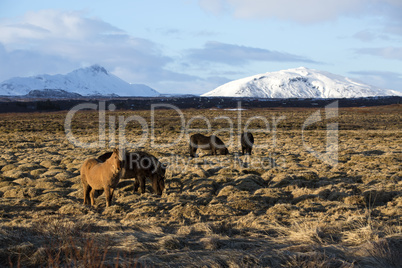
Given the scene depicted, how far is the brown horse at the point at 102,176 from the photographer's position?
8.00 m

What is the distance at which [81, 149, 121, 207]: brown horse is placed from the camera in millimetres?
8000

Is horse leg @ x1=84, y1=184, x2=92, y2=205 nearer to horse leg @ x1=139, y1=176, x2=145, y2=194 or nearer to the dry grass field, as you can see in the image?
the dry grass field

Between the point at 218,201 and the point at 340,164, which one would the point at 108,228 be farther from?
the point at 340,164

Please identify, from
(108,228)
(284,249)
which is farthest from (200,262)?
(108,228)

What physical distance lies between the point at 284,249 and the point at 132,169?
586cm

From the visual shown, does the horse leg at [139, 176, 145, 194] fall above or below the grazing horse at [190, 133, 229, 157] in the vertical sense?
below

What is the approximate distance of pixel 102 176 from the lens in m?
8.27

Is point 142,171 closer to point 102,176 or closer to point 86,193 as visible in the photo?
point 86,193

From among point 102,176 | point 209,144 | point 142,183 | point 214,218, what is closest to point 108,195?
point 102,176

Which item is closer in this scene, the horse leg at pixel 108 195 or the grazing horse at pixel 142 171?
the horse leg at pixel 108 195

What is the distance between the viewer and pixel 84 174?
8.83m

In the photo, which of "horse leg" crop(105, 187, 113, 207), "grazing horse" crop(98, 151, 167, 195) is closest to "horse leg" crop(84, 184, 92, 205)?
"horse leg" crop(105, 187, 113, 207)

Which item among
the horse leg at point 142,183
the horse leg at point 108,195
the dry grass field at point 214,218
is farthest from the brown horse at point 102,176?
the horse leg at point 142,183

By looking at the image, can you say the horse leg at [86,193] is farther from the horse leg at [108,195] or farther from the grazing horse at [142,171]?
the grazing horse at [142,171]
